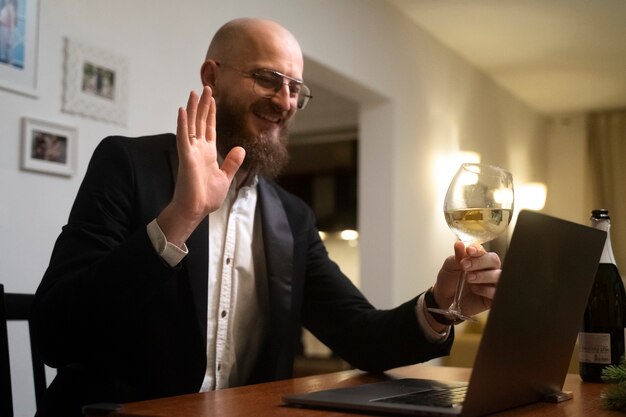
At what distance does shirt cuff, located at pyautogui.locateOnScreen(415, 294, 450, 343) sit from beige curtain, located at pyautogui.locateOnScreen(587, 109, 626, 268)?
5.61 meters

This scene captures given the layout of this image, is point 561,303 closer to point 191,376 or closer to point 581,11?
point 191,376

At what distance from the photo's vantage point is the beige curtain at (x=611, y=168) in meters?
6.50

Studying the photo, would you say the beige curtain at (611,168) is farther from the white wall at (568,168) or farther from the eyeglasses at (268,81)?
the eyeglasses at (268,81)

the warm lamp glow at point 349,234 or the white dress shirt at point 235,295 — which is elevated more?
the warm lamp glow at point 349,234

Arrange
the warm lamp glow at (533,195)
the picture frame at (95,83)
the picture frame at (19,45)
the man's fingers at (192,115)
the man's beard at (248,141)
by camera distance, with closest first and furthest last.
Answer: the man's fingers at (192,115), the man's beard at (248,141), the picture frame at (19,45), the picture frame at (95,83), the warm lamp glow at (533,195)

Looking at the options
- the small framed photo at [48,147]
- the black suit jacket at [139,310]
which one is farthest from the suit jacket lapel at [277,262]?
Result: the small framed photo at [48,147]

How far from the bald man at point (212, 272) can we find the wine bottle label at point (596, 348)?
0.24m

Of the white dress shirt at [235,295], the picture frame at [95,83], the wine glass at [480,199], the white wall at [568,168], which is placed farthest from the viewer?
the white wall at [568,168]

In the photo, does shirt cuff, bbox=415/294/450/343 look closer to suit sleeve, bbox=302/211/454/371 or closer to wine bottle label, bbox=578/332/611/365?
suit sleeve, bbox=302/211/454/371

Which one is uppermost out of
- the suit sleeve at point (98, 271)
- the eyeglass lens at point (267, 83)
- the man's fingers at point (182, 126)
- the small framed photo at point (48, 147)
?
the eyeglass lens at point (267, 83)

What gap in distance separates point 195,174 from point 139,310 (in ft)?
1.11

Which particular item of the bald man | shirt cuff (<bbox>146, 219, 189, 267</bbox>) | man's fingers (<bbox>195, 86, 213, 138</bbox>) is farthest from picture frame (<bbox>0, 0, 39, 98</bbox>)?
shirt cuff (<bbox>146, 219, 189, 267</bbox>)

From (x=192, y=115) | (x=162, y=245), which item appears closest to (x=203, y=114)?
(x=192, y=115)

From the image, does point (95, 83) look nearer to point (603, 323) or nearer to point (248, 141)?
point (248, 141)
